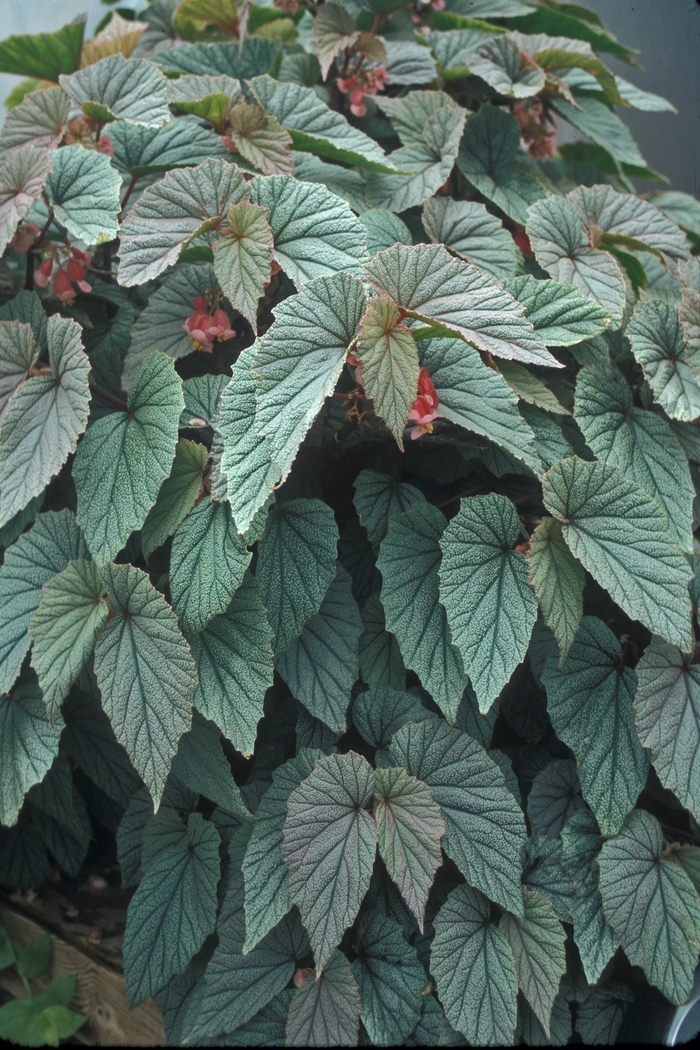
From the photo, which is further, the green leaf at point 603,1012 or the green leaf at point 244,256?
the green leaf at point 603,1012

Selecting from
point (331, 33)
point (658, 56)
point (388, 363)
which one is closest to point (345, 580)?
point (388, 363)

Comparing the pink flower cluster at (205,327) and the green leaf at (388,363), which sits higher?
the green leaf at (388,363)

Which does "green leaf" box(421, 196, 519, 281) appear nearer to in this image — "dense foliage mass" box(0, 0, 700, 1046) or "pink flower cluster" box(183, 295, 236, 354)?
"dense foliage mass" box(0, 0, 700, 1046)

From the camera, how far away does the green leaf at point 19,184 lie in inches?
34.7

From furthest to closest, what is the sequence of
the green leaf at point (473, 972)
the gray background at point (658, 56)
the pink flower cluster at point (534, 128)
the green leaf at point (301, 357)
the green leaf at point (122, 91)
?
1. the gray background at point (658, 56)
2. the pink flower cluster at point (534, 128)
3. the green leaf at point (122, 91)
4. the green leaf at point (473, 972)
5. the green leaf at point (301, 357)

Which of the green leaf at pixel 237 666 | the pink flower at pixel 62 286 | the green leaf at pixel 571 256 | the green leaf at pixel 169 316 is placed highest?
the green leaf at pixel 571 256

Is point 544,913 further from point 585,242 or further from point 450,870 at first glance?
point 585,242

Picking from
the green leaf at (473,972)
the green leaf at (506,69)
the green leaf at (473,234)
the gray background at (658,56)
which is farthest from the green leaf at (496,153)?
the green leaf at (473,972)

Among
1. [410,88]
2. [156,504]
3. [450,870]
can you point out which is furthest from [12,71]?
[450,870]

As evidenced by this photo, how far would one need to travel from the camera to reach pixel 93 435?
0.87 meters

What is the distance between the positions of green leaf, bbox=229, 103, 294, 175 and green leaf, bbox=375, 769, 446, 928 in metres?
0.73

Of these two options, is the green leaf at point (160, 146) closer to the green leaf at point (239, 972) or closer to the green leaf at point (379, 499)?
the green leaf at point (379, 499)

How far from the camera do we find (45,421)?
0.86m

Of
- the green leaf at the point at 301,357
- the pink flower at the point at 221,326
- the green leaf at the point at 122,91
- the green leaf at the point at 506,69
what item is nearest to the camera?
the green leaf at the point at 301,357
